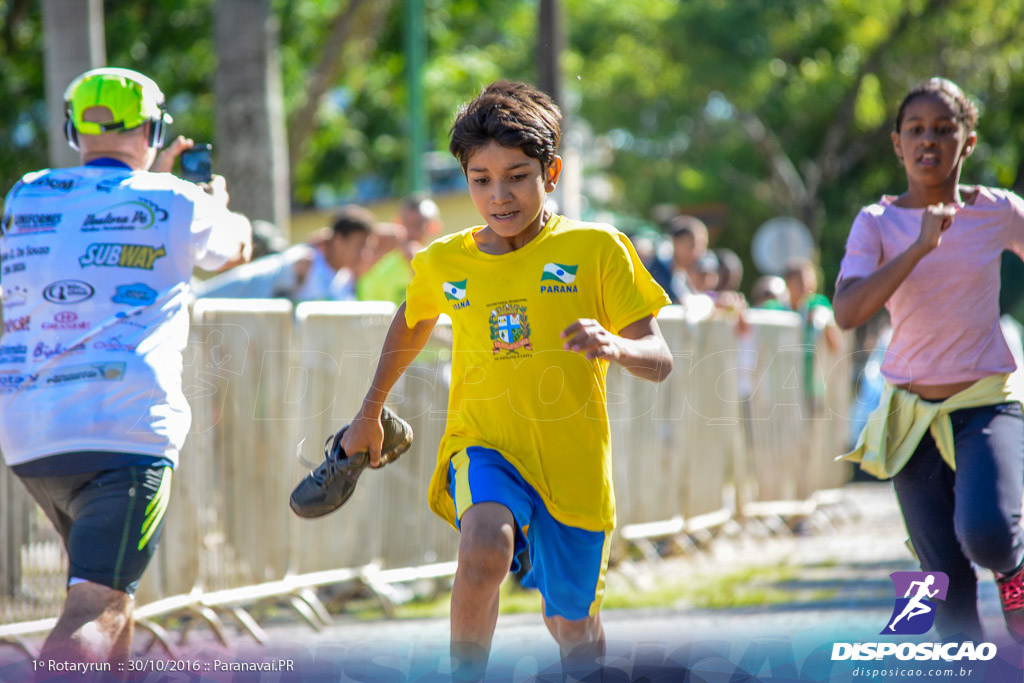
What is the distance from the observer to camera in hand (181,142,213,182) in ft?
14.2

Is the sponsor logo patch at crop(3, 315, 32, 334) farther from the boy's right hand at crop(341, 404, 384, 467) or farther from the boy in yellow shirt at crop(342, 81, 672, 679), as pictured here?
the boy in yellow shirt at crop(342, 81, 672, 679)

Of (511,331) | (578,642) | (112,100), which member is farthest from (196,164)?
(578,642)

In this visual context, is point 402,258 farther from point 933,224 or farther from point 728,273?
point 728,273

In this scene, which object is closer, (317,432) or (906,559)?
(317,432)

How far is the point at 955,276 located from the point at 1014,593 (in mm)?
1065

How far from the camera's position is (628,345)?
3387mm

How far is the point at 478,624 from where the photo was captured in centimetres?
346

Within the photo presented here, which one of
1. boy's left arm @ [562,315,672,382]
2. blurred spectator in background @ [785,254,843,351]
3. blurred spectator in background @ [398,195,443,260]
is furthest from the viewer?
blurred spectator in background @ [785,254,843,351]

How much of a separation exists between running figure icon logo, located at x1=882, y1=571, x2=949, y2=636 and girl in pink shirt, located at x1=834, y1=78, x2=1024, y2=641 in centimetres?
4

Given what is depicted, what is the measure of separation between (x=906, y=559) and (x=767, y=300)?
3363mm

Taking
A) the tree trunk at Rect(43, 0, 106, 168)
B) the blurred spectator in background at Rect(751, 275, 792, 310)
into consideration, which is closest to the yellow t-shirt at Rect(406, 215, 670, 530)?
the tree trunk at Rect(43, 0, 106, 168)

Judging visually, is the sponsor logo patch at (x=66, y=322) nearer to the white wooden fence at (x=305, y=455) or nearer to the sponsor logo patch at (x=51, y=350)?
the sponsor logo patch at (x=51, y=350)

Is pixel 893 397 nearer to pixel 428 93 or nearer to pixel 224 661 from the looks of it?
pixel 224 661

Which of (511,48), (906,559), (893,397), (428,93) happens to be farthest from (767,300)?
(511,48)
